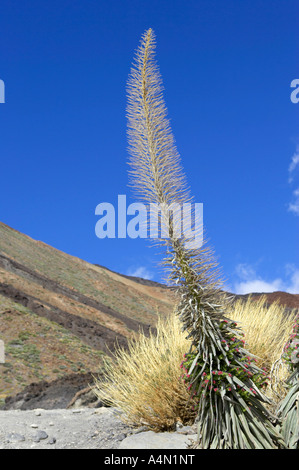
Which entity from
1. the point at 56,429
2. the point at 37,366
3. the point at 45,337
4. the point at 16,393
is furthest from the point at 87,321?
the point at 56,429

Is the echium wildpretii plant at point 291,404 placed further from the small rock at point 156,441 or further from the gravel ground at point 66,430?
the gravel ground at point 66,430

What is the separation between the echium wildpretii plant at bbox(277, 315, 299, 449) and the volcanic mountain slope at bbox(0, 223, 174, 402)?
141 cm

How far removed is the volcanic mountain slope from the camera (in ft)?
43.4

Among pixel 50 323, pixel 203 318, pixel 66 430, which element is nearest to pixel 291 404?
pixel 203 318

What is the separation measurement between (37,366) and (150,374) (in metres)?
8.36

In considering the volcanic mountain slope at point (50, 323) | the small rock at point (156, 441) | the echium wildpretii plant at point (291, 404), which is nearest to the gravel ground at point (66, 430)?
the small rock at point (156, 441)

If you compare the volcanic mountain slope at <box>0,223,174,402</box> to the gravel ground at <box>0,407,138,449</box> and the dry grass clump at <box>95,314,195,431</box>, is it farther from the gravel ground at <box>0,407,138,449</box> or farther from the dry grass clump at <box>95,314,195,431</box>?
the gravel ground at <box>0,407,138,449</box>

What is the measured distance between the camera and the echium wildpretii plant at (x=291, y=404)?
4.49m

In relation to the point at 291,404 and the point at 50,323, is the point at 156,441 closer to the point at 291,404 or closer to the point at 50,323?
the point at 291,404

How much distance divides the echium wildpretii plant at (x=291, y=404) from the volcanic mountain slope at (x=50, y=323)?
141cm

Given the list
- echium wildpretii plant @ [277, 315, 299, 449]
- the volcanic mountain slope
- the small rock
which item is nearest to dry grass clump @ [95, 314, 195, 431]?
the small rock

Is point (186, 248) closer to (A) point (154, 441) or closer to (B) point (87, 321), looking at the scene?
(A) point (154, 441)

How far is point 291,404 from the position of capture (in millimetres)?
4562

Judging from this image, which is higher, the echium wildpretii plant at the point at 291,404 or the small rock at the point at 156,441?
the echium wildpretii plant at the point at 291,404
